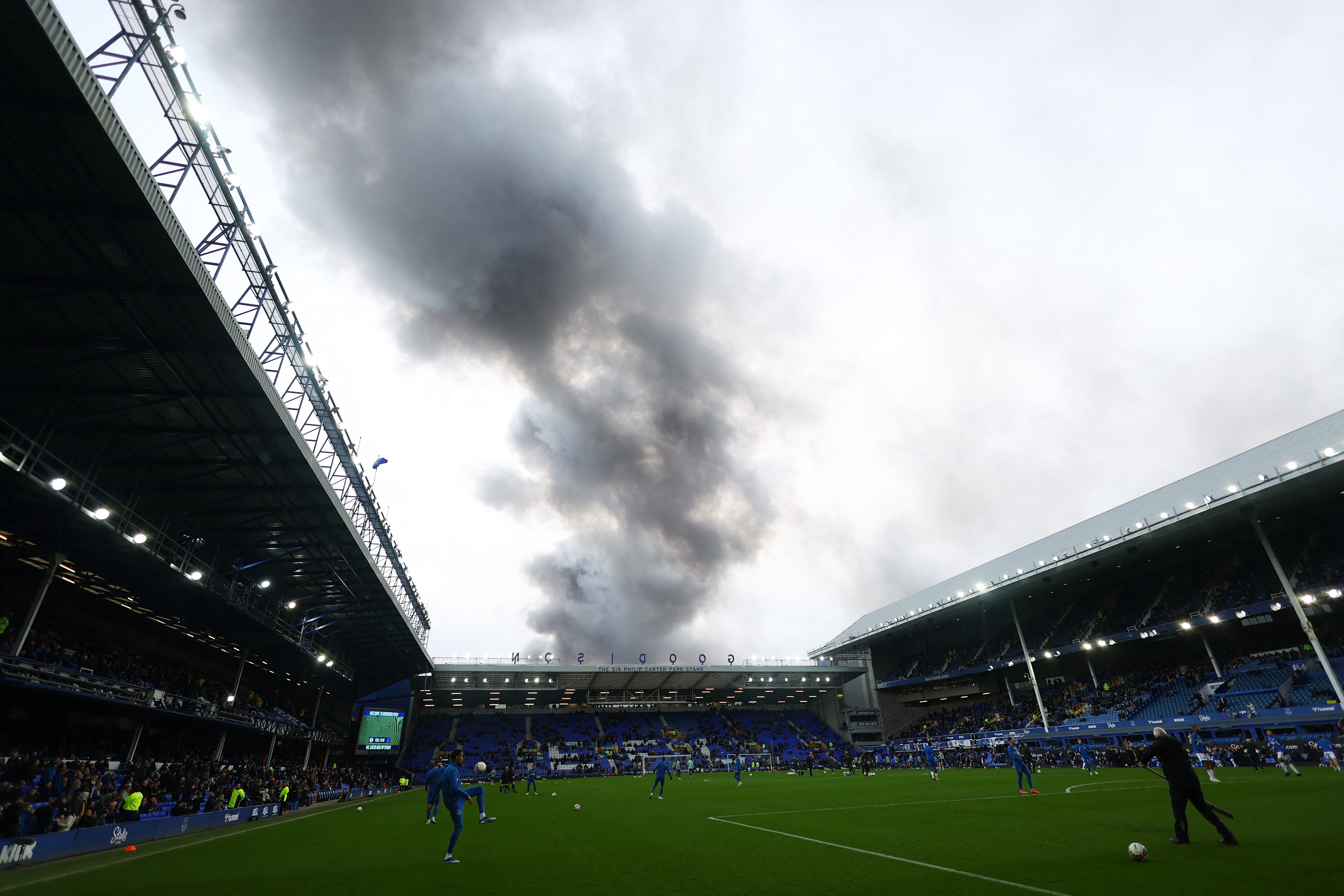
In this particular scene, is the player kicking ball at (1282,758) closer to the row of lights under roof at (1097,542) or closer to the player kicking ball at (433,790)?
the row of lights under roof at (1097,542)

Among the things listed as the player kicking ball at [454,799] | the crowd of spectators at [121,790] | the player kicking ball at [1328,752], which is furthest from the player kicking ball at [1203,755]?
the crowd of spectators at [121,790]

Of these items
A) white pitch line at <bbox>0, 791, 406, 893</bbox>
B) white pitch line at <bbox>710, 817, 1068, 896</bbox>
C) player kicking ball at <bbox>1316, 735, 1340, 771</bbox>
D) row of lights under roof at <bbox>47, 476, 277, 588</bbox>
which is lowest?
white pitch line at <bbox>0, 791, 406, 893</bbox>

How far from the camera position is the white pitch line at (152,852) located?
10.7m

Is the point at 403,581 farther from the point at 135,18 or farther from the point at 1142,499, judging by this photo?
the point at 1142,499

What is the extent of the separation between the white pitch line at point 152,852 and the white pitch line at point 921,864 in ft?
47.8

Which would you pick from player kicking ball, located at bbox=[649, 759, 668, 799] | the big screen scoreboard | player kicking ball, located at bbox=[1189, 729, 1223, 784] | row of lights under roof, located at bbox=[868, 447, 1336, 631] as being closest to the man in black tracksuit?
player kicking ball, located at bbox=[1189, 729, 1223, 784]

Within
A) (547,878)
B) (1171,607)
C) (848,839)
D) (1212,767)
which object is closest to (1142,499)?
(1171,607)

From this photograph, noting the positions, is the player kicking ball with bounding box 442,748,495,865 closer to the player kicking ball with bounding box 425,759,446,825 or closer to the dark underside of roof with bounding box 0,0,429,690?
the player kicking ball with bounding box 425,759,446,825

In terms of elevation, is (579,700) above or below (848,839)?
above

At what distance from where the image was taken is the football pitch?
26.4ft

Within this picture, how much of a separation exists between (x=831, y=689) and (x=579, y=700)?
35744mm

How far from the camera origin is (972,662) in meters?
70.7

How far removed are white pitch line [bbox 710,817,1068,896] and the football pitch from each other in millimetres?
52

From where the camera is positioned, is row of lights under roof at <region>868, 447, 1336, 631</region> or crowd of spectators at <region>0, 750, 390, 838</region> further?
row of lights under roof at <region>868, 447, 1336, 631</region>
